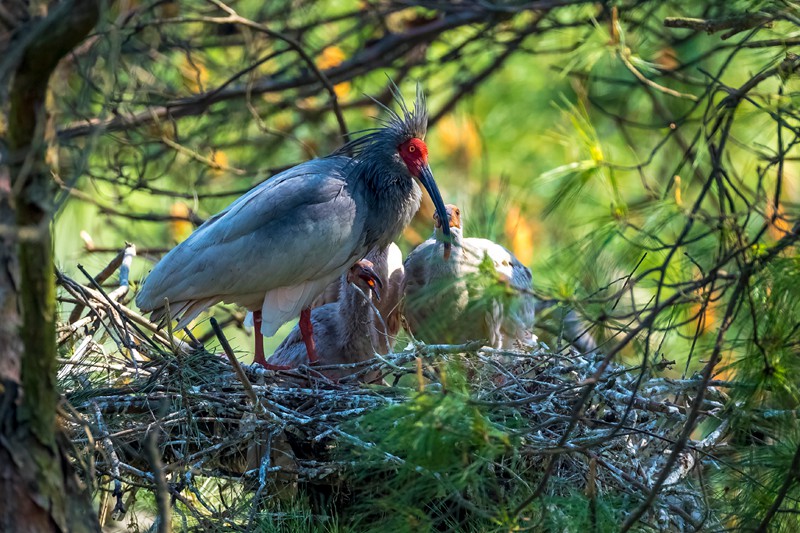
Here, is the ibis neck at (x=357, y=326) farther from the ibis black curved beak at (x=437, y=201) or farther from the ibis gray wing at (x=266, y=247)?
the ibis black curved beak at (x=437, y=201)

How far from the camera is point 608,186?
371cm

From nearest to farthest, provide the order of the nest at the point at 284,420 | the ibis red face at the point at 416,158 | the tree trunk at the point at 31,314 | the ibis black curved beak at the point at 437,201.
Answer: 1. the tree trunk at the point at 31,314
2. the nest at the point at 284,420
3. the ibis black curved beak at the point at 437,201
4. the ibis red face at the point at 416,158

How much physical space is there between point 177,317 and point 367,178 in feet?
3.93

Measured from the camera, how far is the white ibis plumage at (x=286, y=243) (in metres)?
4.65

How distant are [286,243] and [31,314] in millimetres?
2686

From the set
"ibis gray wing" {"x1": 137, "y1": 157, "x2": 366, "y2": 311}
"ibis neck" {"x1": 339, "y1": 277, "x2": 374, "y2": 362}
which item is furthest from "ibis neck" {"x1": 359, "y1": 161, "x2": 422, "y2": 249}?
"ibis neck" {"x1": 339, "y1": 277, "x2": 374, "y2": 362}

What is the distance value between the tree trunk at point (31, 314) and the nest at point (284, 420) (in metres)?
1.24

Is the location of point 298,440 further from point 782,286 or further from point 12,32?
point 12,32

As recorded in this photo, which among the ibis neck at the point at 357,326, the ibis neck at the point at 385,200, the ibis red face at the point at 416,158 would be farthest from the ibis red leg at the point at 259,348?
the ibis red face at the point at 416,158

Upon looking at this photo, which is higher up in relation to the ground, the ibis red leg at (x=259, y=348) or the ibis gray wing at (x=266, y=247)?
the ibis gray wing at (x=266, y=247)

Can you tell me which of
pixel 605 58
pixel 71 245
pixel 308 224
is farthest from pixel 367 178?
pixel 71 245

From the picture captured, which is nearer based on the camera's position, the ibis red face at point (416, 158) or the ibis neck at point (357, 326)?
the ibis red face at point (416, 158)

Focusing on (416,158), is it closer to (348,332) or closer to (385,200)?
(385,200)

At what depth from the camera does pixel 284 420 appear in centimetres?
359
